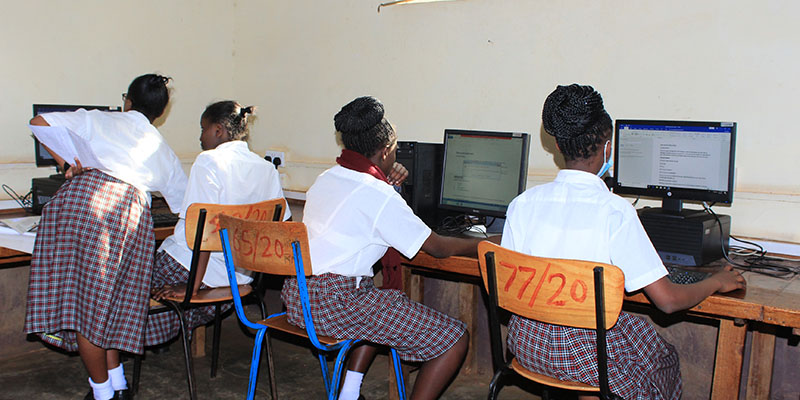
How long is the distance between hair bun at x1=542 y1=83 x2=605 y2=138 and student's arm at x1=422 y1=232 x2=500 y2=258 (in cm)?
57

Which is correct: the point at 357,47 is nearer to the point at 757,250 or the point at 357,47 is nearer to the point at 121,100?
the point at 121,100

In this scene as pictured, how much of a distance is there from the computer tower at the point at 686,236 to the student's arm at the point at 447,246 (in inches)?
23.0

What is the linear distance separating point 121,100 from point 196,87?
49 cm

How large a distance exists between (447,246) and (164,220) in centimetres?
140

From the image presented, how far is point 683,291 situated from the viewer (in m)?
1.77

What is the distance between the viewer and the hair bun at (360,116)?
7.20ft

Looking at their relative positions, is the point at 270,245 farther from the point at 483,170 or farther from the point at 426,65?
the point at 426,65

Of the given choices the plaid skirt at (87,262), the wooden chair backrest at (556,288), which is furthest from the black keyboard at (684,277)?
the plaid skirt at (87,262)

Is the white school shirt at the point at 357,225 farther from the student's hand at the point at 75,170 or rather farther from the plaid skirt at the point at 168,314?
the student's hand at the point at 75,170

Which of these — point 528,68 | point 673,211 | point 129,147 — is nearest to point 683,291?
point 673,211

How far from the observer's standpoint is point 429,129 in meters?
3.44

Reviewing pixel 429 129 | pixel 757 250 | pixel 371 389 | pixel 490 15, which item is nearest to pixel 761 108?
pixel 757 250

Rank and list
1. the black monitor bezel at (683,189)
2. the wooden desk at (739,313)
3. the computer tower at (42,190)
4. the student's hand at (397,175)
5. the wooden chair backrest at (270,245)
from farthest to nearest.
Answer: the computer tower at (42,190), the student's hand at (397,175), the black monitor bezel at (683,189), the wooden chair backrest at (270,245), the wooden desk at (739,313)

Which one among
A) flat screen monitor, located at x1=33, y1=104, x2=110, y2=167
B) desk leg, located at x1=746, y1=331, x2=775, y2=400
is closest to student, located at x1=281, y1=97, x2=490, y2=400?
desk leg, located at x1=746, y1=331, x2=775, y2=400
